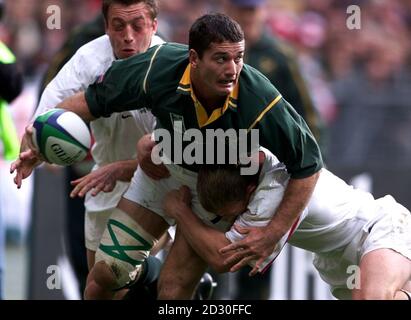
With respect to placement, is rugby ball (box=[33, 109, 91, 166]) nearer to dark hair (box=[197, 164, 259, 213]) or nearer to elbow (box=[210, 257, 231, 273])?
dark hair (box=[197, 164, 259, 213])

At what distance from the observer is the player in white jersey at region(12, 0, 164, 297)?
6.68m

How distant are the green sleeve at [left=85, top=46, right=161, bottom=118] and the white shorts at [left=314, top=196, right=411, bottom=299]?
1381mm

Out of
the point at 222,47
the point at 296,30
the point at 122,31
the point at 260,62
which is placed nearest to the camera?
the point at 222,47

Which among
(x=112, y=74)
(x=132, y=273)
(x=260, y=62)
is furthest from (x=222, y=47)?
(x=260, y=62)

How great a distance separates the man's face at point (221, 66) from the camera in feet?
19.7

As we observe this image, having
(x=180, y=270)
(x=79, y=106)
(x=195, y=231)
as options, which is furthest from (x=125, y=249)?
(x=79, y=106)

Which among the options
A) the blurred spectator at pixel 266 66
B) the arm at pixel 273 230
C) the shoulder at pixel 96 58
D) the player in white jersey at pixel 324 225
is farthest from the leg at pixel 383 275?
the blurred spectator at pixel 266 66

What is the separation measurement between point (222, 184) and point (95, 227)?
1.44 meters

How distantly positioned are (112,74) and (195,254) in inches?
43.8

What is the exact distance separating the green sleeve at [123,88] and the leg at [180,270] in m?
0.86

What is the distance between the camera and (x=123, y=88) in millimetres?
6293

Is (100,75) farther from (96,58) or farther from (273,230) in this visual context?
(273,230)

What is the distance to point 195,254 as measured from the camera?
22.3 ft

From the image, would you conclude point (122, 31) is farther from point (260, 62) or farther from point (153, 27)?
point (260, 62)
